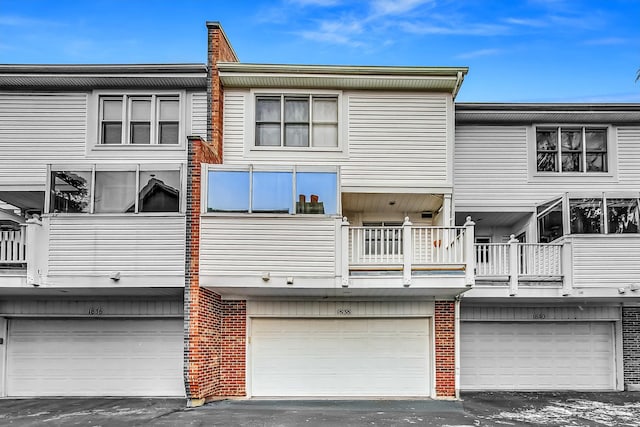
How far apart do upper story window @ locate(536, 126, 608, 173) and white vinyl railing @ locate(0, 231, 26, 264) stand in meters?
13.5

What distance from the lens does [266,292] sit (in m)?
14.6

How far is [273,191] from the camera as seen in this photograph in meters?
13.9

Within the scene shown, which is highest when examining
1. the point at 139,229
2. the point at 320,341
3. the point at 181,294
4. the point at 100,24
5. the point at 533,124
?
the point at 100,24

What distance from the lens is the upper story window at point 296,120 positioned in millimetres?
15664

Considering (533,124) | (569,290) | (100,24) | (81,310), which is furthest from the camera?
(100,24)

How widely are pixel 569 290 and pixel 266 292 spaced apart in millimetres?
7355

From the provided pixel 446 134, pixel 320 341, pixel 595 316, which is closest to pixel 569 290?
pixel 595 316

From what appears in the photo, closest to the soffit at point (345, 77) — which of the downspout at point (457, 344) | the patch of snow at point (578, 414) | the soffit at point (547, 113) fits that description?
the soffit at point (547, 113)

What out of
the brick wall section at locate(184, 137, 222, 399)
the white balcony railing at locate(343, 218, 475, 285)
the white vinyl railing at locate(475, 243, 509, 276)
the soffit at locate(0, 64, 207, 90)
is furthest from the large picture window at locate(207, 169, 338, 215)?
the white vinyl railing at locate(475, 243, 509, 276)

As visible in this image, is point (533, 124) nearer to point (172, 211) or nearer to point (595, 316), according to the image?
point (595, 316)

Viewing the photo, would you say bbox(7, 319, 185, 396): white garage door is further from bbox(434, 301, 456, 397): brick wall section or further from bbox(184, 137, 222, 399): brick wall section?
bbox(434, 301, 456, 397): brick wall section

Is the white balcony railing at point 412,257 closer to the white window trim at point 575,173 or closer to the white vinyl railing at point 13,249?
the white window trim at point 575,173

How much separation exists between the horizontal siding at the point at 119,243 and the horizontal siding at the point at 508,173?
776cm

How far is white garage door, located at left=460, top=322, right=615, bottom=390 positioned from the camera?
16.8 m
